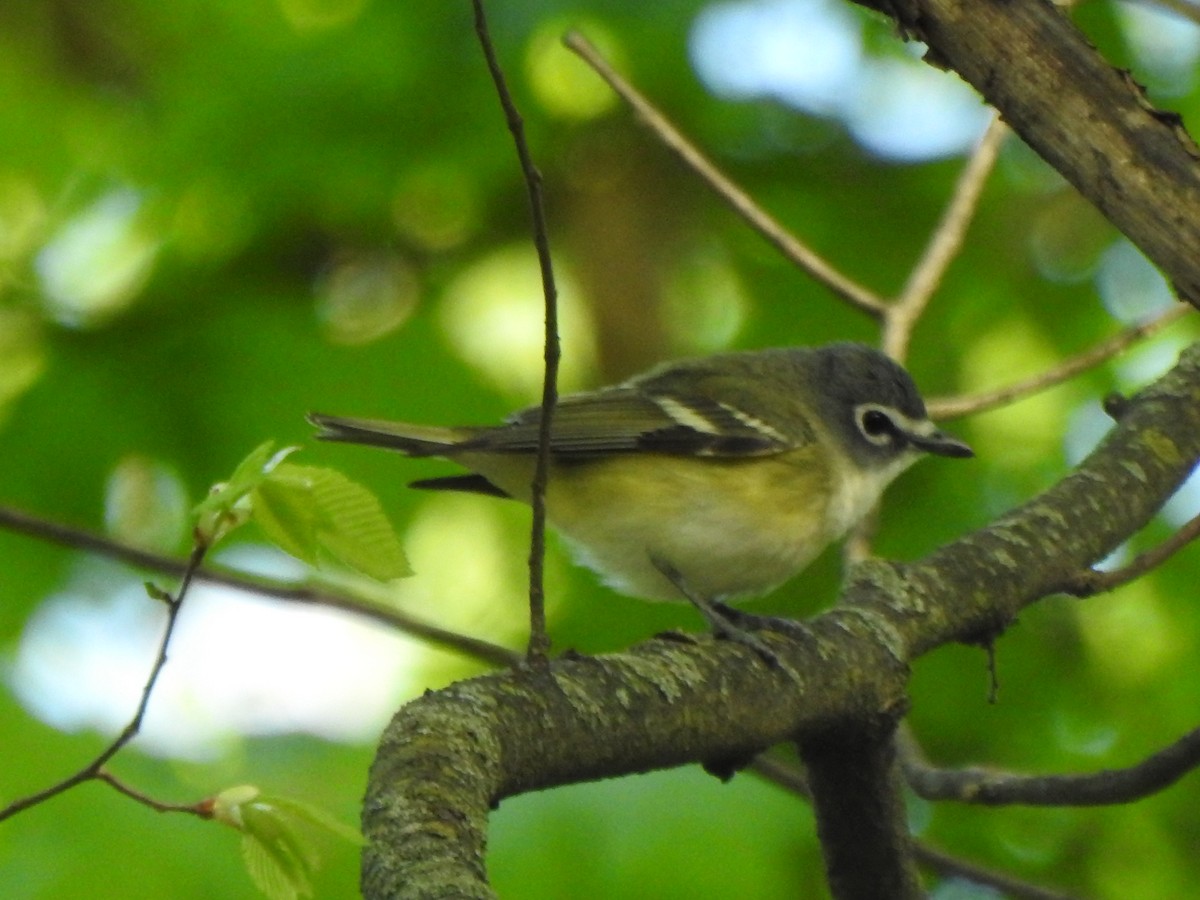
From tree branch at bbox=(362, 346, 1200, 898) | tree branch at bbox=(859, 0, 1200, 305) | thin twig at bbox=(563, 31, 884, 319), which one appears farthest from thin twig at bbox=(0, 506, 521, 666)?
thin twig at bbox=(563, 31, 884, 319)

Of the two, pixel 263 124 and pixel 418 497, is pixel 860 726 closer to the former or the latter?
pixel 418 497

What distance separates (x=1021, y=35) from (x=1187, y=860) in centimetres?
428

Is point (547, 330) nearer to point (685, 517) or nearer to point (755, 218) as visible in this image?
point (685, 517)

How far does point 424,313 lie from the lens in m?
6.36

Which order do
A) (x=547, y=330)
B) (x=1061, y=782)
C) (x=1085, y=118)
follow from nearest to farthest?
(x=1085, y=118) → (x=547, y=330) → (x=1061, y=782)

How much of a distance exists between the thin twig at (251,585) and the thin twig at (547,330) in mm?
753

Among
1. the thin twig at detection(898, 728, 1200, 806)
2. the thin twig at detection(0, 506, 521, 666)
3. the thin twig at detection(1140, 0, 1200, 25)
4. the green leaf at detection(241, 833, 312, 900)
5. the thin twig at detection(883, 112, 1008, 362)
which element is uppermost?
the thin twig at detection(1140, 0, 1200, 25)

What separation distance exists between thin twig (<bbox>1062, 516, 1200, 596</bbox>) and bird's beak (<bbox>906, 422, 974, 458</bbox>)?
1.91 meters

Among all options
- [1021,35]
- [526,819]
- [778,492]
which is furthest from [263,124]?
[1021,35]

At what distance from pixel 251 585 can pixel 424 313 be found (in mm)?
2813

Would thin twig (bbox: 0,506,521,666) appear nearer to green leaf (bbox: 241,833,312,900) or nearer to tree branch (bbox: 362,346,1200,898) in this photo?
tree branch (bbox: 362,346,1200,898)

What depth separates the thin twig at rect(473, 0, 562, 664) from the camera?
269 centimetres

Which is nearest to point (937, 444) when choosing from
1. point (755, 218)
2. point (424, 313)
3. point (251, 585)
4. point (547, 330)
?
point (755, 218)

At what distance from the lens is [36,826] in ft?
14.6
